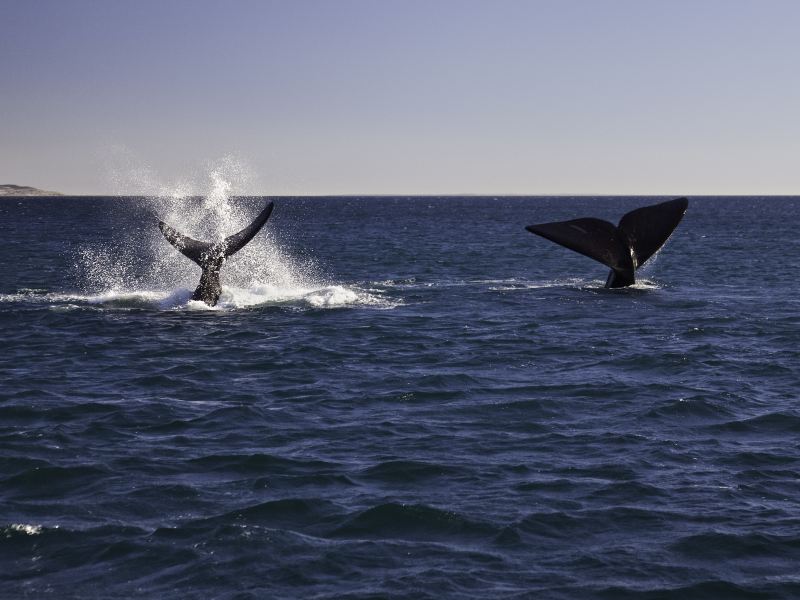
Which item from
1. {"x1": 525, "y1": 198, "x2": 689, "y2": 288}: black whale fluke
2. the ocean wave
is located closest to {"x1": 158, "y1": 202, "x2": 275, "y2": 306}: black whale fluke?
the ocean wave

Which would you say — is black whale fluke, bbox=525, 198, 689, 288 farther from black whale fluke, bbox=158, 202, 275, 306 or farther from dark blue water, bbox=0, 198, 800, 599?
black whale fluke, bbox=158, 202, 275, 306

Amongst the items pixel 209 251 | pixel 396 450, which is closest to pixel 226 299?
pixel 209 251

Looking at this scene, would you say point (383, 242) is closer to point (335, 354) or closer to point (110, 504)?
point (335, 354)

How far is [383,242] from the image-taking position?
2596 inches

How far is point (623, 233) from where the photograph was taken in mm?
28141

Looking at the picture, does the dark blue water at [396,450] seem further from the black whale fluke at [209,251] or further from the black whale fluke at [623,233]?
the black whale fluke at [623,233]

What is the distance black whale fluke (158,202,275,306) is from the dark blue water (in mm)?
778

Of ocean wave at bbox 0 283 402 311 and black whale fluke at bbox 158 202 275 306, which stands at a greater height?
black whale fluke at bbox 158 202 275 306

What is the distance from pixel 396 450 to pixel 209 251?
14348 millimetres

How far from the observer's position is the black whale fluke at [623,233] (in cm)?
2717

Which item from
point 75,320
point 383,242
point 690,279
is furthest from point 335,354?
point 383,242

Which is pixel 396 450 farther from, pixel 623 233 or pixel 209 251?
pixel 623 233

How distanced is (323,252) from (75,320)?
31.6 metres

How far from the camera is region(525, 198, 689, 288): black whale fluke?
1070 inches
